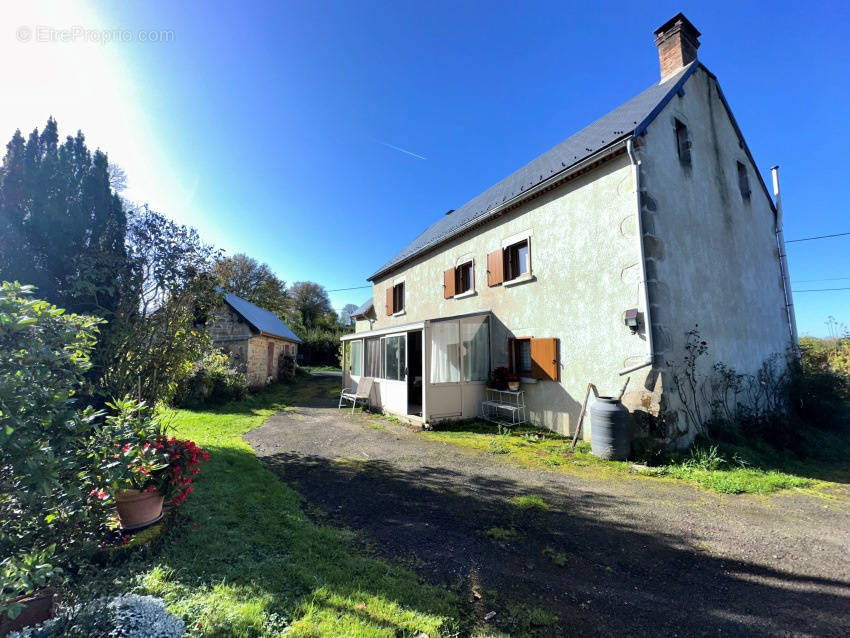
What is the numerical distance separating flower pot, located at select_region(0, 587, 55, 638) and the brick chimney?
43.4 feet

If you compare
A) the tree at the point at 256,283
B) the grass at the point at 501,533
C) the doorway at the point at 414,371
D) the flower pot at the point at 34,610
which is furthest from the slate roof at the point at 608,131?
the tree at the point at 256,283

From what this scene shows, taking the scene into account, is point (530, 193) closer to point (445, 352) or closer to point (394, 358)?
point (445, 352)

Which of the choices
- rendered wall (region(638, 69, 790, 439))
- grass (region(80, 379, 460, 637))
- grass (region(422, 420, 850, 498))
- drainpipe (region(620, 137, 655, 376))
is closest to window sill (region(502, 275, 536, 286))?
drainpipe (region(620, 137, 655, 376))

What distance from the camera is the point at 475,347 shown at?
9539 mm

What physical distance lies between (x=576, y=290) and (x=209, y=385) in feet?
39.8

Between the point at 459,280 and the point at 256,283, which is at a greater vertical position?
the point at 256,283

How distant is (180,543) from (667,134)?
10.5 metres

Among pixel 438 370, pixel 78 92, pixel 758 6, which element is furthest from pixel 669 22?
pixel 78 92

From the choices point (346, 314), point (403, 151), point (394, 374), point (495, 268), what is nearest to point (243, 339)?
point (394, 374)

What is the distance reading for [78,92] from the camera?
4324 mm

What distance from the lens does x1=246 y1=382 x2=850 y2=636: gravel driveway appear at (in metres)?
2.33

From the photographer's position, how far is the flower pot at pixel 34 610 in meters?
1.86

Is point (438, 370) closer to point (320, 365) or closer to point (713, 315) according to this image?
point (713, 315)

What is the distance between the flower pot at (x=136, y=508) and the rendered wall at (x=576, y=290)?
7.08m
